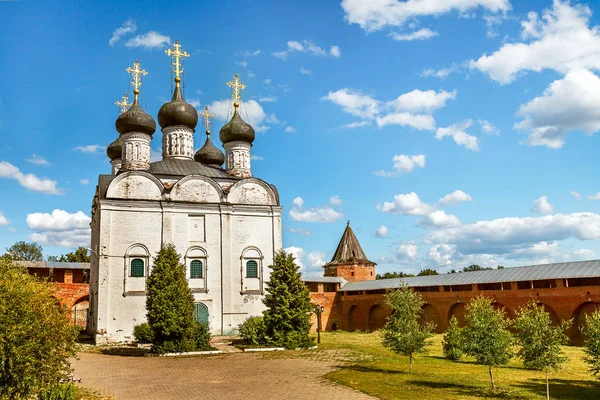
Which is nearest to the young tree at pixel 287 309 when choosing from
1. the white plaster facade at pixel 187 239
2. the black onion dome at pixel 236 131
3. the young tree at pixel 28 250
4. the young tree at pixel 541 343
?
the white plaster facade at pixel 187 239

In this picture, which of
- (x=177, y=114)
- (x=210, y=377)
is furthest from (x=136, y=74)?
(x=210, y=377)

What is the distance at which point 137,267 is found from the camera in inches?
976

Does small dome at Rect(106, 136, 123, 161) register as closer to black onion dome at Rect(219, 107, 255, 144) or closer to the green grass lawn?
black onion dome at Rect(219, 107, 255, 144)

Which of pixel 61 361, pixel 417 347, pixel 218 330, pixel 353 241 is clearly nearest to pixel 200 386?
pixel 61 361

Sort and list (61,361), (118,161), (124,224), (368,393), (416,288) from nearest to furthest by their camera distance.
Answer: (61,361), (368,393), (124,224), (416,288), (118,161)

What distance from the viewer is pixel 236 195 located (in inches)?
1081

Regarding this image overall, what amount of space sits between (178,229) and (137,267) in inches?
105

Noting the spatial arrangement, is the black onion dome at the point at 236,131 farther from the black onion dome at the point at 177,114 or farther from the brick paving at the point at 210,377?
the brick paving at the point at 210,377

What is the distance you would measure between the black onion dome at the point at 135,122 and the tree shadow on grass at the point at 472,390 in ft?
64.8

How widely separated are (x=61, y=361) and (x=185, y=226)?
53.6 feet

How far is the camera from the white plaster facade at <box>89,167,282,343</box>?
2417cm

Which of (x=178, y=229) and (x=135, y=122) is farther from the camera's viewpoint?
(x=135, y=122)

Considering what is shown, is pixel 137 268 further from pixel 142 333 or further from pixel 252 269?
pixel 252 269

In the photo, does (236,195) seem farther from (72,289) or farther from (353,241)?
(353,241)
